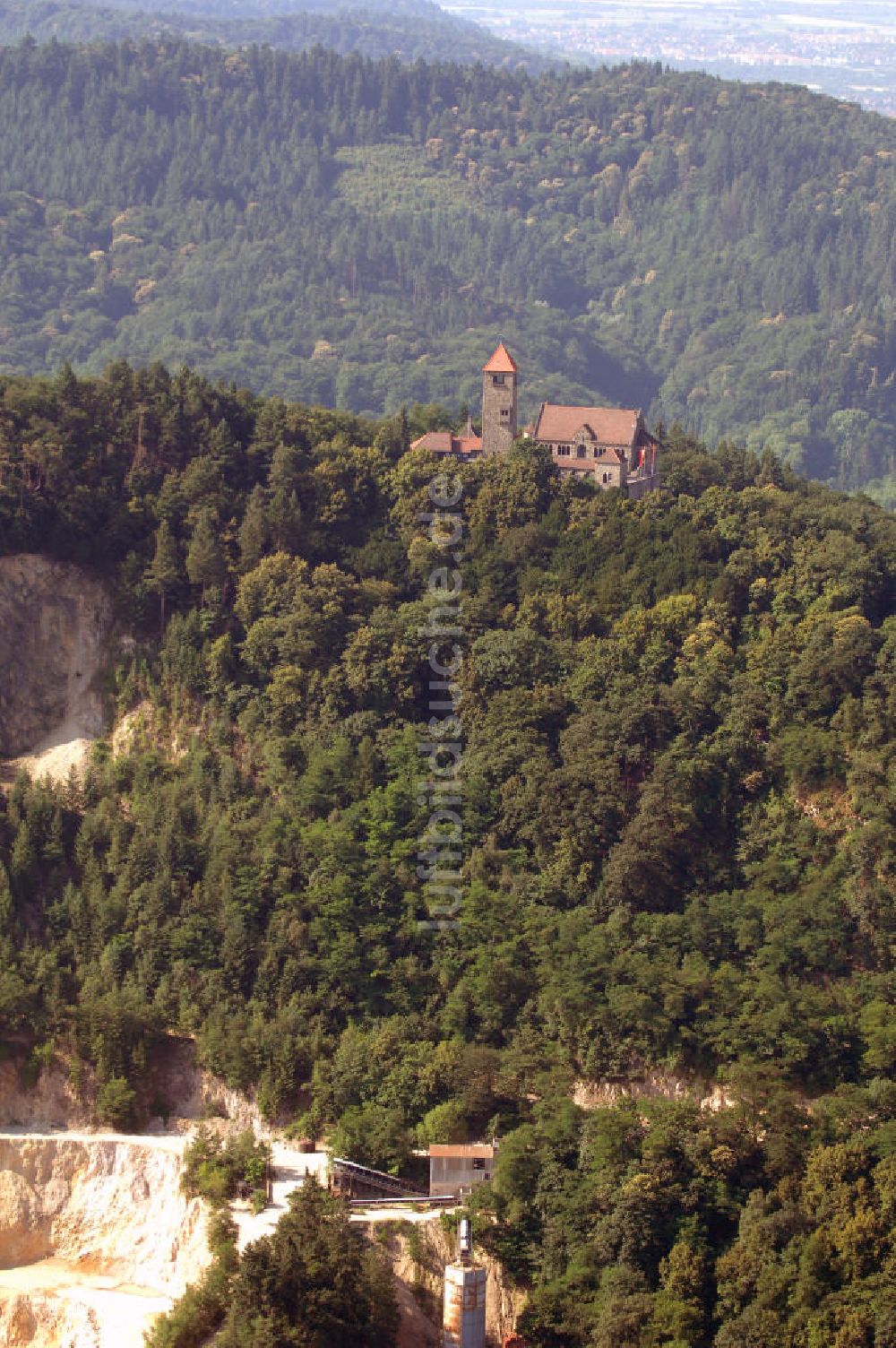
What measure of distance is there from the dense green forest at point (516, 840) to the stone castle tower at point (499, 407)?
1464 millimetres

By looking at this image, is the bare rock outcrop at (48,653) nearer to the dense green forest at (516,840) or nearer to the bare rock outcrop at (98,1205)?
the dense green forest at (516,840)

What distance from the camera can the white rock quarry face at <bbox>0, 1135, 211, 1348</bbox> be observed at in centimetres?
4344

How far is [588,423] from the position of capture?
6181 centimetres

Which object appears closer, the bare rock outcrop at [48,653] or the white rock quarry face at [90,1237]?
the white rock quarry face at [90,1237]

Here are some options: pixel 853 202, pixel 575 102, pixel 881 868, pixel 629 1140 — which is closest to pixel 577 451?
pixel 881 868

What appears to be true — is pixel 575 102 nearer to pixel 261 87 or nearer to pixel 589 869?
pixel 261 87

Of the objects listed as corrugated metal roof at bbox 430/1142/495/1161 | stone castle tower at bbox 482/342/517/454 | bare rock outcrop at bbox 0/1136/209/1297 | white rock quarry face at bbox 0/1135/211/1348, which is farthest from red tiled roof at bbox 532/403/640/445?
bare rock outcrop at bbox 0/1136/209/1297

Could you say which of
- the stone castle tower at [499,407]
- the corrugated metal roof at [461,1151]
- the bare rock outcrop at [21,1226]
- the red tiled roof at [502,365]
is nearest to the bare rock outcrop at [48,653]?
the stone castle tower at [499,407]

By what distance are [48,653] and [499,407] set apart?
13352mm

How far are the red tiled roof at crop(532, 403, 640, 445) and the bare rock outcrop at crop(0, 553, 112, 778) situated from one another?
12.4m

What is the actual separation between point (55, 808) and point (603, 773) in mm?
11877

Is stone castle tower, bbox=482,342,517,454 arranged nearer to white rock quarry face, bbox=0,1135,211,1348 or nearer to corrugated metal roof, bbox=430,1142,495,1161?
corrugated metal roof, bbox=430,1142,495,1161

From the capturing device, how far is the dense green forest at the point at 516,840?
43312mm

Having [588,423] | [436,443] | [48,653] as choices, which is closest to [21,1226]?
[48,653]
